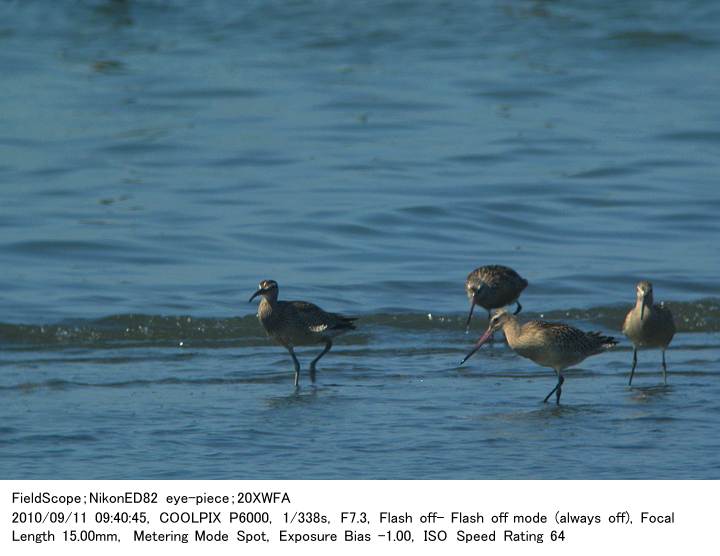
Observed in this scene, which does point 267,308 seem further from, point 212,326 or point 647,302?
point 647,302

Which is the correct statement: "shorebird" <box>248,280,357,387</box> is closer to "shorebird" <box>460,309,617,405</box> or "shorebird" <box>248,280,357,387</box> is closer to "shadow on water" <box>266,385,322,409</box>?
"shadow on water" <box>266,385,322,409</box>

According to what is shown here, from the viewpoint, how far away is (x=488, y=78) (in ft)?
86.8

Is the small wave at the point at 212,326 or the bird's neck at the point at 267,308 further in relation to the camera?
the small wave at the point at 212,326

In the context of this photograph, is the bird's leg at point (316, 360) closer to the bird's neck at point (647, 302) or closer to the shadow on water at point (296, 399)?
the shadow on water at point (296, 399)

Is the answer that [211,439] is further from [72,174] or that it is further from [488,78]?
[488,78]

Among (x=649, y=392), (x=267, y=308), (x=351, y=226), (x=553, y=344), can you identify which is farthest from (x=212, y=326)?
(x=351, y=226)

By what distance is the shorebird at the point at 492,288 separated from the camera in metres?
13.2

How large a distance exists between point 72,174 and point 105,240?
330 centimetres

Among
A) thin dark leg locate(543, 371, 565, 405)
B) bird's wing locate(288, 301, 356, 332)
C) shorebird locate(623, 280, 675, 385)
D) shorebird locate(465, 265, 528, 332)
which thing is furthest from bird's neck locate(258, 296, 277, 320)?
shorebird locate(623, 280, 675, 385)

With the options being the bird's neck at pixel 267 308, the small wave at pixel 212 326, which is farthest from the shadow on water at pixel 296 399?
the small wave at pixel 212 326

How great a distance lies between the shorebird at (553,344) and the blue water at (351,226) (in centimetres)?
27

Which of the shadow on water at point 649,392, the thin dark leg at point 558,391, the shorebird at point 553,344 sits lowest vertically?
the shadow on water at point 649,392

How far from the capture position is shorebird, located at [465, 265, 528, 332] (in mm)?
13172

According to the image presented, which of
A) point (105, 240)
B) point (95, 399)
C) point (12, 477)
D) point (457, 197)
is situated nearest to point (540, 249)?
point (457, 197)
